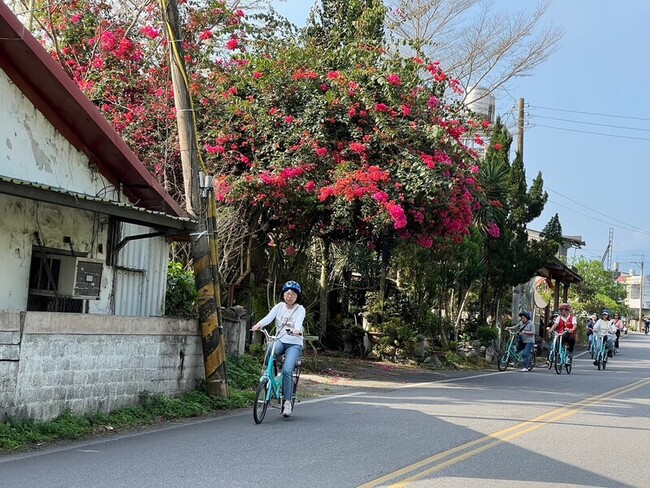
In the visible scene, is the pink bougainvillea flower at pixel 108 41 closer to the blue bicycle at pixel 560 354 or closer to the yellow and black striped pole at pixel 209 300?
the yellow and black striped pole at pixel 209 300

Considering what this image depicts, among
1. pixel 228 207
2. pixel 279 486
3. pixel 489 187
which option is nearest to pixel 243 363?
pixel 228 207

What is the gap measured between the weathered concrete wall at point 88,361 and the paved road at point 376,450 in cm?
88

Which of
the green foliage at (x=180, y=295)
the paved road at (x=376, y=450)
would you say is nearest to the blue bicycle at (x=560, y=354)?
the paved road at (x=376, y=450)

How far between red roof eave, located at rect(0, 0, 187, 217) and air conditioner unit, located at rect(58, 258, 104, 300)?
1.63 meters

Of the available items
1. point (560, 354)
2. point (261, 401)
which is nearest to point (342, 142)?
point (261, 401)

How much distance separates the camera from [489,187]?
25.7 metres

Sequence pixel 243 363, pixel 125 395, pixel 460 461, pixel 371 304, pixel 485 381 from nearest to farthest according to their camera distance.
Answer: pixel 460 461
pixel 125 395
pixel 243 363
pixel 485 381
pixel 371 304

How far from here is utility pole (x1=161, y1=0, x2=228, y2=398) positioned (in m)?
12.4

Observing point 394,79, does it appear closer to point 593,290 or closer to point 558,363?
point 558,363

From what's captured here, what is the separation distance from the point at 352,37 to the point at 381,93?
17.4ft

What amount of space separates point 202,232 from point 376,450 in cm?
490

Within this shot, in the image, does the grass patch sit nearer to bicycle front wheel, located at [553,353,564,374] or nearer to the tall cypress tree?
bicycle front wheel, located at [553,353,564,374]

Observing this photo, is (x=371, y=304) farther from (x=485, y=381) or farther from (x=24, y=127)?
(x=24, y=127)

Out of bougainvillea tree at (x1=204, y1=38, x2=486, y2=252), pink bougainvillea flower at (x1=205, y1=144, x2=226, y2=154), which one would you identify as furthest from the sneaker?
pink bougainvillea flower at (x1=205, y1=144, x2=226, y2=154)
